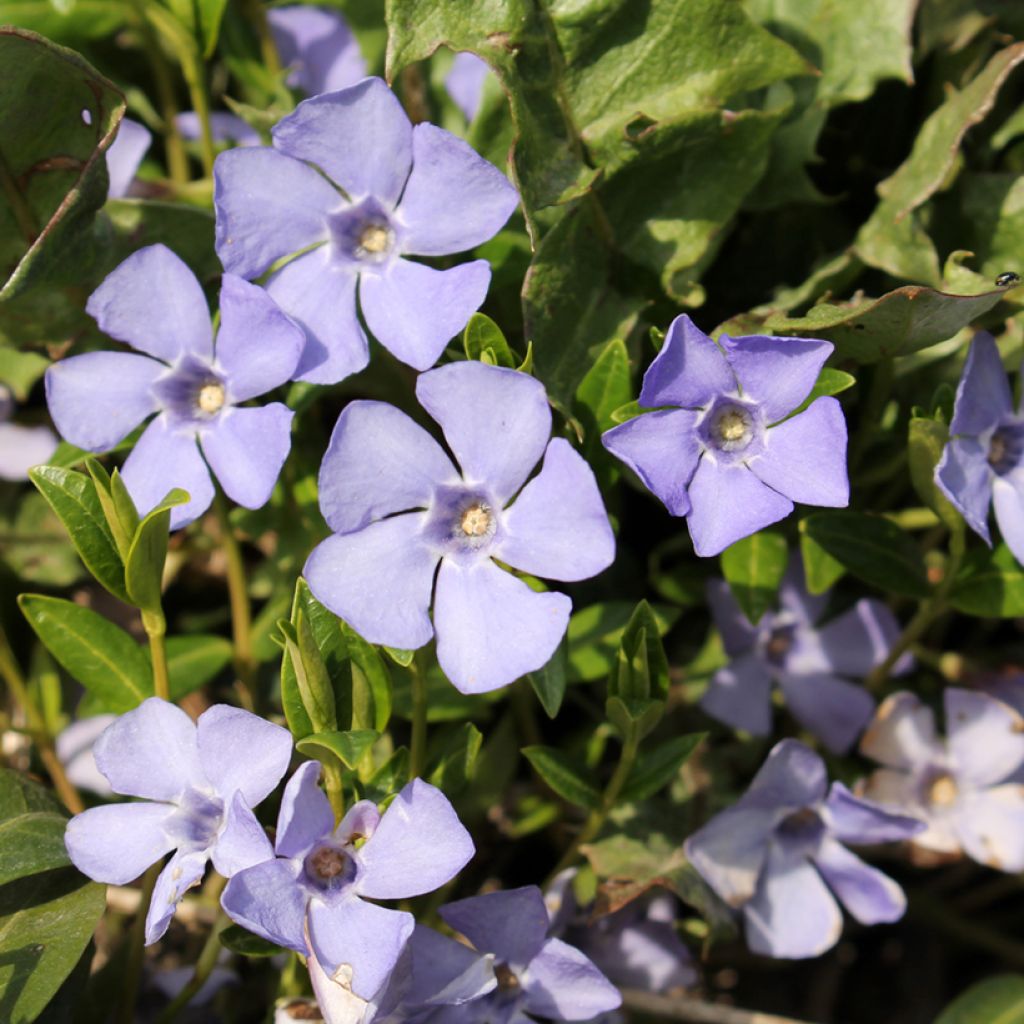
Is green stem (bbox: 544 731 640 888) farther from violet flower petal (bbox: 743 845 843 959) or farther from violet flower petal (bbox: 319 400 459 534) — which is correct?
violet flower petal (bbox: 319 400 459 534)

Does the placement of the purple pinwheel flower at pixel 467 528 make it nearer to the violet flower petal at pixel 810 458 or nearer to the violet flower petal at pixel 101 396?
the violet flower petal at pixel 810 458

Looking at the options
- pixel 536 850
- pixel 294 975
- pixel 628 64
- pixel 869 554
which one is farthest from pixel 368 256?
pixel 536 850

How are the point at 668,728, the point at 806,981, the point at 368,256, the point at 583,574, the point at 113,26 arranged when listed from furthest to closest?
the point at 806,981, the point at 113,26, the point at 668,728, the point at 368,256, the point at 583,574

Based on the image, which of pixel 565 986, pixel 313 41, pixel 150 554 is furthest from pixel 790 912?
pixel 313 41

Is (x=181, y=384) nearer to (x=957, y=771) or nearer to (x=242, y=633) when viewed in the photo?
(x=242, y=633)

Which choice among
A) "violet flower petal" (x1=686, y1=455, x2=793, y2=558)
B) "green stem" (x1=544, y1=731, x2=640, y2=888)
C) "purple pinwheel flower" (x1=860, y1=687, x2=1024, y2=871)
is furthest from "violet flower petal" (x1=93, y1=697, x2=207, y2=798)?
"purple pinwheel flower" (x1=860, y1=687, x2=1024, y2=871)

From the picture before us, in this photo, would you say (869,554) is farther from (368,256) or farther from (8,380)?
(8,380)

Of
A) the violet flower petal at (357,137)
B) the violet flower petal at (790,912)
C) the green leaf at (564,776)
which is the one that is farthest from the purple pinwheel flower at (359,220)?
the violet flower petal at (790,912)
